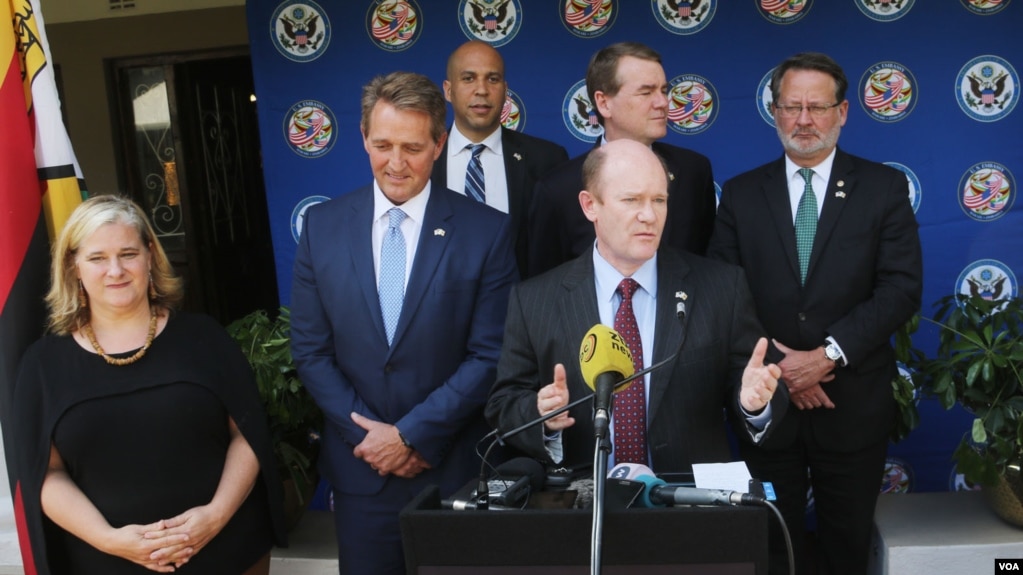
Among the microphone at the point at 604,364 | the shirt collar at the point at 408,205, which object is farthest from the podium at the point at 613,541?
the shirt collar at the point at 408,205

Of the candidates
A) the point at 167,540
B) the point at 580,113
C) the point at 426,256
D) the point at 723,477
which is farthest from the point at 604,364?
the point at 580,113

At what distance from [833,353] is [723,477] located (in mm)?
1325

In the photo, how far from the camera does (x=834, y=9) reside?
13.9ft

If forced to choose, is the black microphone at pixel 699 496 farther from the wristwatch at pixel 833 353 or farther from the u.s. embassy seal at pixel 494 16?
the u.s. embassy seal at pixel 494 16

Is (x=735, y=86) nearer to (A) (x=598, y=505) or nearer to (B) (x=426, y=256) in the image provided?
(B) (x=426, y=256)

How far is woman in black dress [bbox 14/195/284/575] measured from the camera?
254cm

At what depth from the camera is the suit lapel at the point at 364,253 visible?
2.75m

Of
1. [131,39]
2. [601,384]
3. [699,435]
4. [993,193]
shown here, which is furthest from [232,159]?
[601,384]

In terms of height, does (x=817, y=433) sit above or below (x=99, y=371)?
below

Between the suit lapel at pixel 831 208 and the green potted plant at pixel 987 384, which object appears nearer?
the suit lapel at pixel 831 208

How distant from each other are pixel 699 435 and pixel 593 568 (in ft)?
3.41

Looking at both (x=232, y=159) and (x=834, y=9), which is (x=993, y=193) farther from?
(x=232, y=159)

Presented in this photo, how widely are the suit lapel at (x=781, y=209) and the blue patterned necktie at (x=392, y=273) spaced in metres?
1.18

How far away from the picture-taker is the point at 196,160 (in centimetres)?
639
